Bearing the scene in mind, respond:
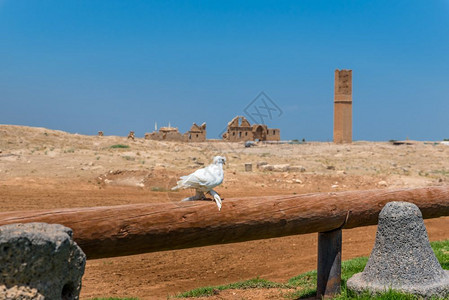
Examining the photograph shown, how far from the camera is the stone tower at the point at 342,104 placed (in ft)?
130

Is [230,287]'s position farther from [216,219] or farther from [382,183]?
[382,183]

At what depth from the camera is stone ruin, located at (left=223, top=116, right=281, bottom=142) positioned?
146 feet

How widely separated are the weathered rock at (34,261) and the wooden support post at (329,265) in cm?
366

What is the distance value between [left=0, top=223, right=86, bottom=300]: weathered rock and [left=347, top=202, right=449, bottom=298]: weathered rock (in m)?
3.33

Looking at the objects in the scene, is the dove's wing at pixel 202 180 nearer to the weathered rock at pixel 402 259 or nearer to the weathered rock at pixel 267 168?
the weathered rock at pixel 402 259

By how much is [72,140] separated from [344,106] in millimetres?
22806

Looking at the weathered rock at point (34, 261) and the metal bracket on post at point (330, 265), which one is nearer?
the weathered rock at point (34, 261)

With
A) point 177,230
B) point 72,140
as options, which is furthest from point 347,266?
point 72,140

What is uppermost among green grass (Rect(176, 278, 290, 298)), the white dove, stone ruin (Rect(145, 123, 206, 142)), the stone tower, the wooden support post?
the stone tower

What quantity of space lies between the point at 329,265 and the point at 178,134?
3514 centimetres

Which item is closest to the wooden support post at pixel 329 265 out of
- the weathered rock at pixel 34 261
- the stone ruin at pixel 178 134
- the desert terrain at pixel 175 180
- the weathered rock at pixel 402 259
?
the weathered rock at pixel 402 259

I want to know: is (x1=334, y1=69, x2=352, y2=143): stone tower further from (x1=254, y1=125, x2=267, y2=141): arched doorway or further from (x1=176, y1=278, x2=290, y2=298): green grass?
(x1=176, y1=278, x2=290, y2=298): green grass

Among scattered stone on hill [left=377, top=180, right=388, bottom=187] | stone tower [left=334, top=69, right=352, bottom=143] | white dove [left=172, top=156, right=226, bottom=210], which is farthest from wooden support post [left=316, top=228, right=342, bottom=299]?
stone tower [left=334, top=69, right=352, bottom=143]

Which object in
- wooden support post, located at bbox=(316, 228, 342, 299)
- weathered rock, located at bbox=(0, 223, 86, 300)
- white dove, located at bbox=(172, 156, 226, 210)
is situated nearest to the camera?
weathered rock, located at bbox=(0, 223, 86, 300)
